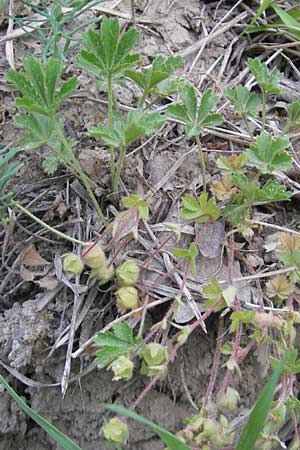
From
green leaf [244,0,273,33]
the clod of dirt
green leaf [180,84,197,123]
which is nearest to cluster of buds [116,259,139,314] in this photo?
the clod of dirt

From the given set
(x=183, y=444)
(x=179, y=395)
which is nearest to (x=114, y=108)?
Answer: (x=179, y=395)

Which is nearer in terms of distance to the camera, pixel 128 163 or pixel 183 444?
pixel 183 444

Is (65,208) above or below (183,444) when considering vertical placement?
above

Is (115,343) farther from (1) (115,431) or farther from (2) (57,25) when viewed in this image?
(2) (57,25)

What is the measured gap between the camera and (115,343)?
4.12ft

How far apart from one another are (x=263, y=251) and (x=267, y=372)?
1.03 ft

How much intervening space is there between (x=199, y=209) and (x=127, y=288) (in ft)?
0.89

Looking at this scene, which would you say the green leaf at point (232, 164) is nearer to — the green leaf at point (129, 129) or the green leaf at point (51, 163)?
the green leaf at point (129, 129)

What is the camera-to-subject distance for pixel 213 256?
57.6 inches

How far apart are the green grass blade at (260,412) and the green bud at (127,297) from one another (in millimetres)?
365

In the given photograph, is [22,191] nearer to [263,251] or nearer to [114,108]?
[114,108]

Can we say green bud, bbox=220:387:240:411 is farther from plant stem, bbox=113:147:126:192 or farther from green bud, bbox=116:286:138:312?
plant stem, bbox=113:147:126:192

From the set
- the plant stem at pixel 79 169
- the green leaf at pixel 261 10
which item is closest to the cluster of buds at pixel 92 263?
the plant stem at pixel 79 169

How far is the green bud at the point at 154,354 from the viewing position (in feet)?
3.96
